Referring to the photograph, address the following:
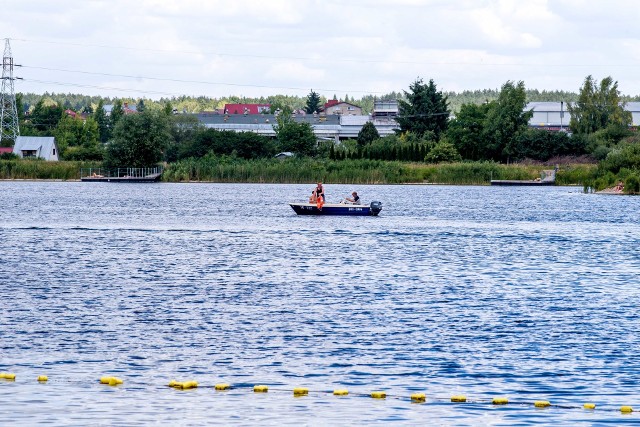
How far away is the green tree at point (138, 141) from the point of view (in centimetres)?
15850

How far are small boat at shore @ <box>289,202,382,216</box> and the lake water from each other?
542 inches

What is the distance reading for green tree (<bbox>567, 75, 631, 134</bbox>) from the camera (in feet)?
614

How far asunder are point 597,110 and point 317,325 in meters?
162

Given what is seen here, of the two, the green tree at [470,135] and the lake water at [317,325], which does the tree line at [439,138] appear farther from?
the lake water at [317,325]

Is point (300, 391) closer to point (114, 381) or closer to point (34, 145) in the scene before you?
point (114, 381)

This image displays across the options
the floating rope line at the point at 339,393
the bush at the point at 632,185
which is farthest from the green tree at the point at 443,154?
the floating rope line at the point at 339,393

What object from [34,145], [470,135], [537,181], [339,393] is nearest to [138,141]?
[34,145]

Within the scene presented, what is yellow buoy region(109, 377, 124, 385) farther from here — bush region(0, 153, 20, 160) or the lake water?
bush region(0, 153, 20, 160)

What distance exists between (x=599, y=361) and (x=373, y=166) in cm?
12314

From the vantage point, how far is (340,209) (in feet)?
284

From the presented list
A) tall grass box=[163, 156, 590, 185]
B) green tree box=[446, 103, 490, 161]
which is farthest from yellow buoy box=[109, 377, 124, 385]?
green tree box=[446, 103, 490, 161]

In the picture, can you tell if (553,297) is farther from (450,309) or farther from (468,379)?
(468,379)

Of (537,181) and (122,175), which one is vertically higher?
(122,175)

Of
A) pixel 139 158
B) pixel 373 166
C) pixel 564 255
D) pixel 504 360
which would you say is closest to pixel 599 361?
pixel 504 360
